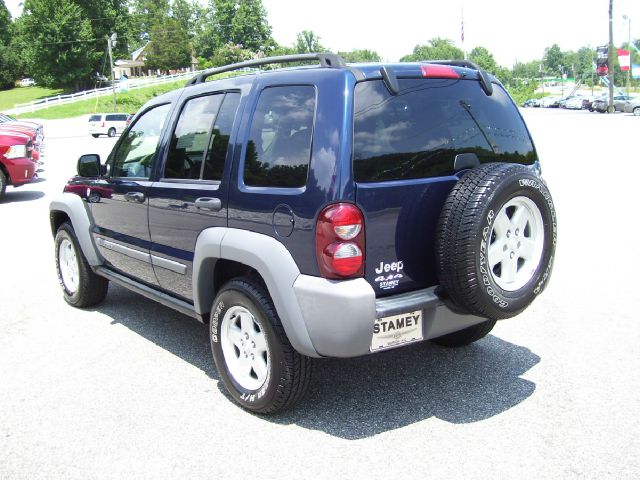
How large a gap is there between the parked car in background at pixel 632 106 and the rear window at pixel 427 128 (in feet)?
148

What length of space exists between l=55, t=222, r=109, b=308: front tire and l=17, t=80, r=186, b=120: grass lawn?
167ft

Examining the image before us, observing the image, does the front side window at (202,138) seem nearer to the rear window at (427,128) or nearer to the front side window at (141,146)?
the front side window at (141,146)

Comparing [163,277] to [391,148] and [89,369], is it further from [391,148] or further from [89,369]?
[391,148]

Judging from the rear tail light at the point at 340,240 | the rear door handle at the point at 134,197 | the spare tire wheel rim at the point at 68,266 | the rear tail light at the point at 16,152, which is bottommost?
the spare tire wheel rim at the point at 68,266

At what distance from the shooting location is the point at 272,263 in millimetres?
3553

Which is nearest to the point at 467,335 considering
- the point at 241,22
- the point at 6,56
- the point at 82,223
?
the point at 82,223

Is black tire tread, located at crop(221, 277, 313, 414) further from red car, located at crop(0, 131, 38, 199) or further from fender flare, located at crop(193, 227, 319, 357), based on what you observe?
red car, located at crop(0, 131, 38, 199)

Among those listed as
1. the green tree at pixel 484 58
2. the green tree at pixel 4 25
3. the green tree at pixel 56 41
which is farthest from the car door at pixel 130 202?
the green tree at pixel 484 58

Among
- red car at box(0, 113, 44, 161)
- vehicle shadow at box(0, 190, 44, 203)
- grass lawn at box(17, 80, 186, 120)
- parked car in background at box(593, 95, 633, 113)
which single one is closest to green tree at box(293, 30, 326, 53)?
grass lawn at box(17, 80, 186, 120)

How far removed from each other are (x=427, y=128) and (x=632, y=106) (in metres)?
47.8

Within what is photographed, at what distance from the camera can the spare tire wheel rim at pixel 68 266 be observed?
6.12 metres

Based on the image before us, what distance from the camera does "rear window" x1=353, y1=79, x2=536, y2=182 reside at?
3.51m

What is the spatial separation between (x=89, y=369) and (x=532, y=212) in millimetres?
3113

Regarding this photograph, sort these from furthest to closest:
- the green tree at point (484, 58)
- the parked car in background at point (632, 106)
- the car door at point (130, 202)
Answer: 1. the green tree at point (484, 58)
2. the parked car in background at point (632, 106)
3. the car door at point (130, 202)
